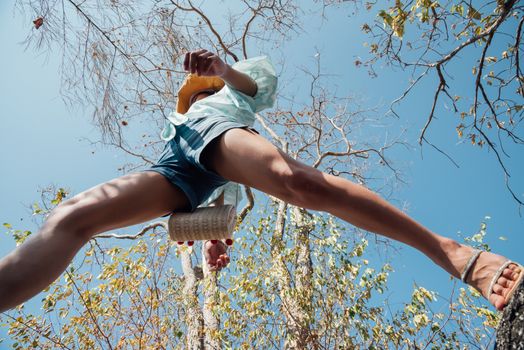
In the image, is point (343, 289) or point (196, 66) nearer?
point (196, 66)

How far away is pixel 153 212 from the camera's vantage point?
1348mm

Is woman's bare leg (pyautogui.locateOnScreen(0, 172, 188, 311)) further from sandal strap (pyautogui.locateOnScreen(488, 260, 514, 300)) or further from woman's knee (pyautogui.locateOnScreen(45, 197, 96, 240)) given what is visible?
sandal strap (pyautogui.locateOnScreen(488, 260, 514, 300))

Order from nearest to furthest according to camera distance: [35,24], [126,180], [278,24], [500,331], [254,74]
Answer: [500,331] < [126,180] < [254,74] < [35,24] < [278,24]

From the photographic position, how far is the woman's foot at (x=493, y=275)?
934 mm

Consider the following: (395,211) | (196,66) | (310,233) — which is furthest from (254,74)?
(310,233)

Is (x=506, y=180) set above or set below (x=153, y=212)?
above

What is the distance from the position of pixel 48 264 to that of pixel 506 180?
3194 millimetres

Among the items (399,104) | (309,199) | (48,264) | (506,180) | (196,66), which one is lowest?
(48,264)

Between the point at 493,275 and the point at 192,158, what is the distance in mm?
1051

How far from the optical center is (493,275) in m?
0.98

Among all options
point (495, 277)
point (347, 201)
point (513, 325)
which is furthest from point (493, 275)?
point (347, 201)

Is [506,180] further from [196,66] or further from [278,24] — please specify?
[278,24]

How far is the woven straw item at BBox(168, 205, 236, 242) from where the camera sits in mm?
1336

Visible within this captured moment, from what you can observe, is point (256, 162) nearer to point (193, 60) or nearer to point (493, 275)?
point (193, 60)
